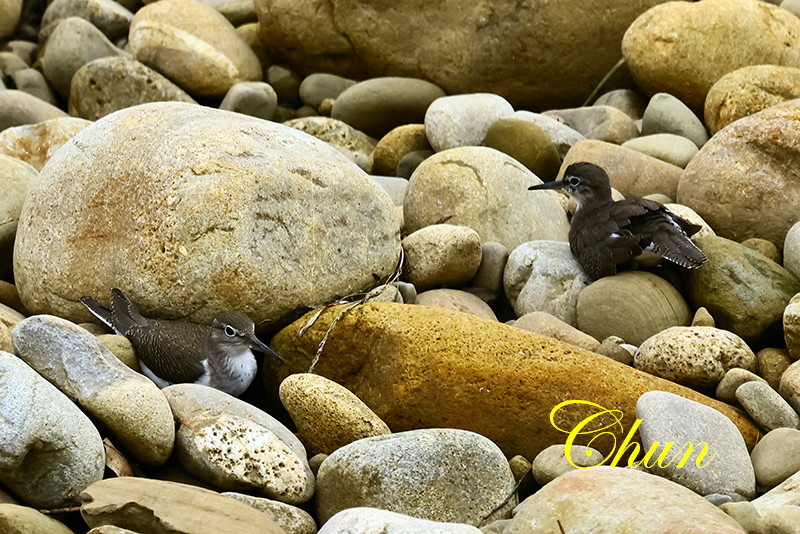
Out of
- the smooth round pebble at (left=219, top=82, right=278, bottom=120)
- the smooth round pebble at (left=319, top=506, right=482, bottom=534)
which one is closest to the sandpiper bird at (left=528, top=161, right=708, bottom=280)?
the smooth round pebble at (left=319, top=506, right=482, bottom=534)

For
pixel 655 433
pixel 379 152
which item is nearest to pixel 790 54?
pixel 379 152

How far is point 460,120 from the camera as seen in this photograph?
9.27 m

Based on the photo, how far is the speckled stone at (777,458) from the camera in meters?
5.11

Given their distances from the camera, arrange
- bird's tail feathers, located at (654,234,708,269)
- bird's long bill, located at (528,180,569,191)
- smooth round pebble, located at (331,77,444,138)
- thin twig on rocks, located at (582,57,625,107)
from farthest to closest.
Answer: thin twig on rocks, located at (582,57,625,107) < smooth round pebble, located at (331,77,444,138) < bird's long bill, located at (528,180,569,191) < bird's tail feathers, located at (654,234,708,269)

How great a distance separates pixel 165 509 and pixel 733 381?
9.70 feet

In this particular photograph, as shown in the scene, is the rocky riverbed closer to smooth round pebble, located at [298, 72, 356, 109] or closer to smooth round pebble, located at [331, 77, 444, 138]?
smooth round pebble, located at [331, 77, 444, 138]

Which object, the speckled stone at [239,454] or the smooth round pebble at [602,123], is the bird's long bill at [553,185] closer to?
the smooth round pebble at [602,123]

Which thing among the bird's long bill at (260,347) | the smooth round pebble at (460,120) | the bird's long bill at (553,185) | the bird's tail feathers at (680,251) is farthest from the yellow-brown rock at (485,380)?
the smooth round pebble at (460,120)

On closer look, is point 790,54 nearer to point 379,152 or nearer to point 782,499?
point 379,152

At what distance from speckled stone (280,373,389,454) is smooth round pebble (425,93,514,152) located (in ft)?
13.6

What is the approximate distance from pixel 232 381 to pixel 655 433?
2.16m

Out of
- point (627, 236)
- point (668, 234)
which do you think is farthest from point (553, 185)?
point (668, 234)

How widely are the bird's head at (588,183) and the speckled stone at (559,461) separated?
8.64ft

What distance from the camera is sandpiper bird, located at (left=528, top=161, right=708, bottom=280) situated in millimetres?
6754
